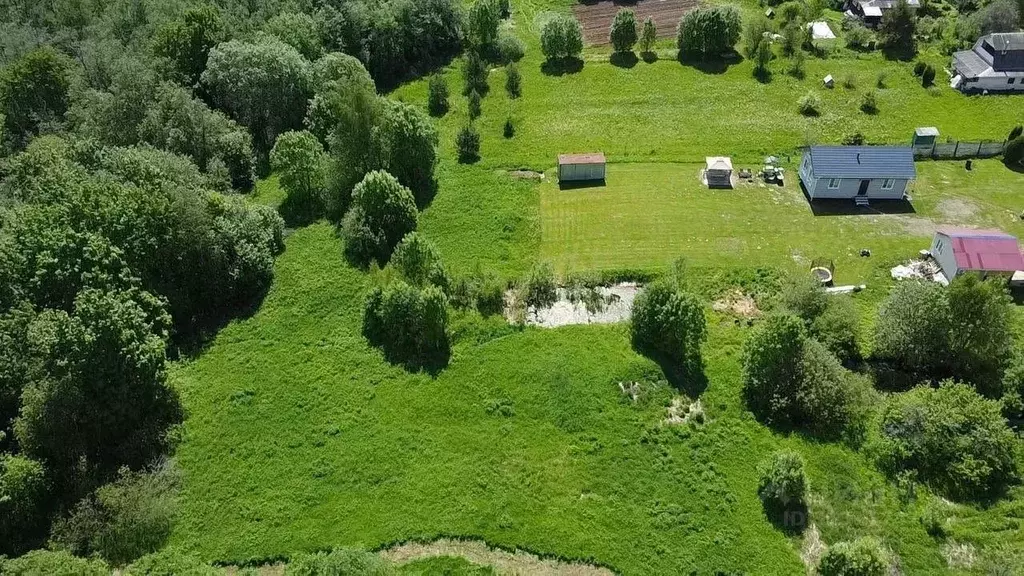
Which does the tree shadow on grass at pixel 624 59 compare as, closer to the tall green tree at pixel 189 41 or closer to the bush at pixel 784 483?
the tall green tree at pixel 189 41

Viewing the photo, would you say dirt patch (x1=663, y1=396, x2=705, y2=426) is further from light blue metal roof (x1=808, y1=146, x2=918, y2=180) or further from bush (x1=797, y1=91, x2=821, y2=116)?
bush (x1=797, y1=91, x2=821, y2=116)

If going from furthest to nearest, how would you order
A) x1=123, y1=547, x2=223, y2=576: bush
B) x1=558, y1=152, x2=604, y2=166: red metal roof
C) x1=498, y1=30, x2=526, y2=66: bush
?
x1=498, y1=30, x2=526, y2=66: bush → x1=558, y1=152, x2=604, y2=166: red metal roof → x1=123, y1=547, x2=223, y2=576: bush

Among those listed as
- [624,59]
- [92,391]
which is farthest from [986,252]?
[92,391]

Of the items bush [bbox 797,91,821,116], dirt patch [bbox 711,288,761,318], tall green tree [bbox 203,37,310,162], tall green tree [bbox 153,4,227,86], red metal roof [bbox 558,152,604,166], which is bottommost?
dirt patch [bbox 711,288,761,318]

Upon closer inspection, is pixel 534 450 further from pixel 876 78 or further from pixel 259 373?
pixel 876 78

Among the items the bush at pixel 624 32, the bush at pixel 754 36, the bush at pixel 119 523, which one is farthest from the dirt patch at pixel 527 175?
the bush at pixel 119 523

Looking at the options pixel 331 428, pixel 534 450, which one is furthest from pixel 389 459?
pixel 534 450

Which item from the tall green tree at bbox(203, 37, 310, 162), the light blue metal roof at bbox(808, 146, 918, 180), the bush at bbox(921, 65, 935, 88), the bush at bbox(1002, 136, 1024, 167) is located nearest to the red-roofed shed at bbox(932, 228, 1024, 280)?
the light blue metal roof at bbox(808, 146, 918, 180)

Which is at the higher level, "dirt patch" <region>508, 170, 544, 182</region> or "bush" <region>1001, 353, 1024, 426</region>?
"dirt patch" <region>508, 170, 544, 182</region>
